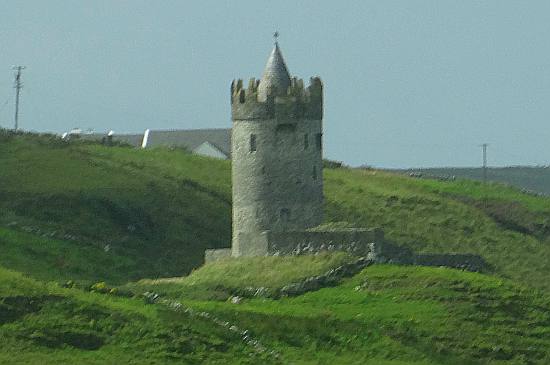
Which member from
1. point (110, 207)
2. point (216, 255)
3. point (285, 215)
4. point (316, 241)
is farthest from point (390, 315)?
point (110, 207)

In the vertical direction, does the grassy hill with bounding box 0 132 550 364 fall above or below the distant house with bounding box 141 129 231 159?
below

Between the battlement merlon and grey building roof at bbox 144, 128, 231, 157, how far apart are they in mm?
67977

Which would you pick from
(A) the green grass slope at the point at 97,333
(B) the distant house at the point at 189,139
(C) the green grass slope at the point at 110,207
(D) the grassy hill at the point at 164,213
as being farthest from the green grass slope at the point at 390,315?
(B) the distant house at the point at 189,139

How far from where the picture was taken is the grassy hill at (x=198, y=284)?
61.7m

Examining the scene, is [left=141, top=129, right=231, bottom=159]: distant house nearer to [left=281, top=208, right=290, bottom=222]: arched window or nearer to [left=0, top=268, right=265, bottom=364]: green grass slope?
[left=281, top=208, right=290, bottom=222]: arched window

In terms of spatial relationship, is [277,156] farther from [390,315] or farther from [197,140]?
[197,140]

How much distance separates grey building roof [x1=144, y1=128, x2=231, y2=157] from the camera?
155375mm

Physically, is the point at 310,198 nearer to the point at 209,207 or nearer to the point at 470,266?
the point at 470,266

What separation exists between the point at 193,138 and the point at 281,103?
76.7m

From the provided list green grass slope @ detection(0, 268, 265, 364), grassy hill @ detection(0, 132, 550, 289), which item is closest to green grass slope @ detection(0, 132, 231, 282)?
grassy hill @ detection(0, 132, 550, 289)

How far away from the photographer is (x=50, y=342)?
59.9 m

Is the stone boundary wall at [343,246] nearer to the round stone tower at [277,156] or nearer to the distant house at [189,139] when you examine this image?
the round stone tower at [277,156]

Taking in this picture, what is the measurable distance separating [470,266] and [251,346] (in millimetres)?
18731

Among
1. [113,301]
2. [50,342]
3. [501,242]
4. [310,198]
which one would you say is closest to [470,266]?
[310,198]
